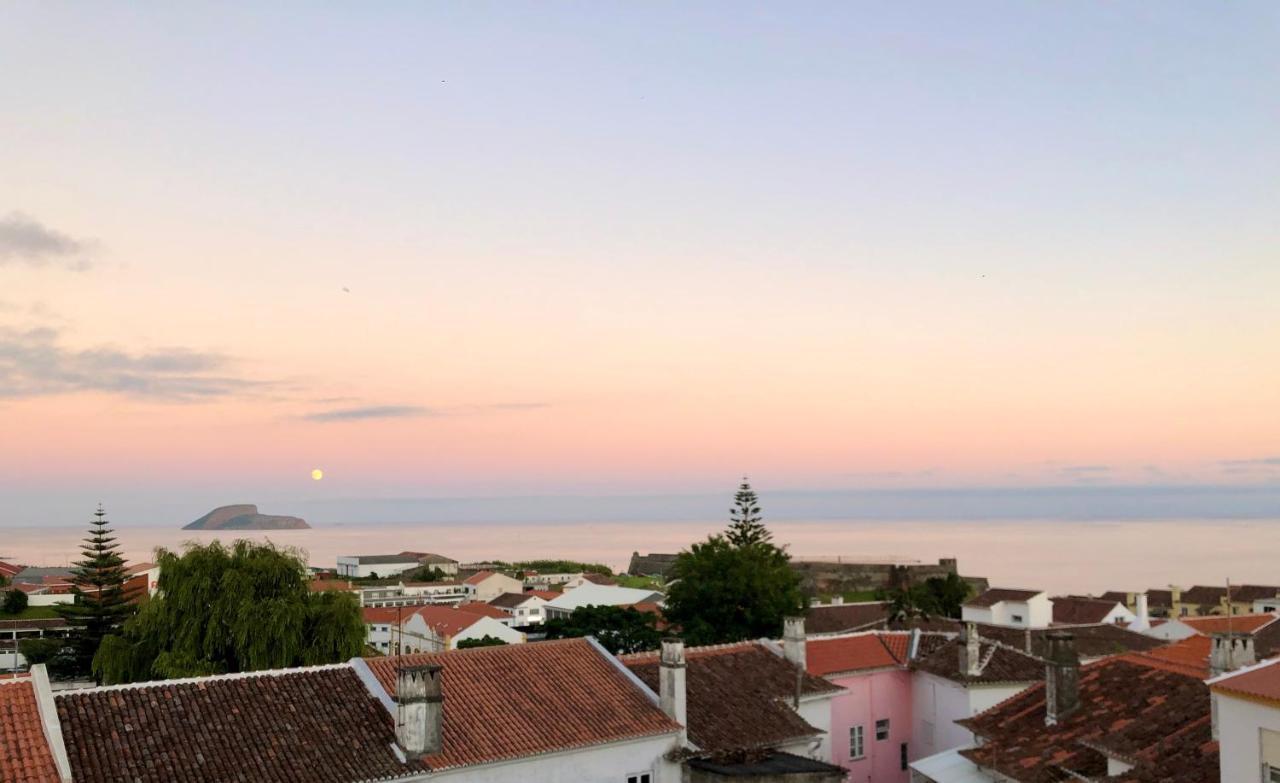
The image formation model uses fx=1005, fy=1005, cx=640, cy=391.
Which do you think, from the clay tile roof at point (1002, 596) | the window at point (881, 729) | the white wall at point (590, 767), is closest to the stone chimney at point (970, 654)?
the window at point (881, 729)

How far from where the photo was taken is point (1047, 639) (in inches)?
787

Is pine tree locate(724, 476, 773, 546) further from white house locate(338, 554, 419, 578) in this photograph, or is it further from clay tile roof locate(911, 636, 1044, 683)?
white house locate(338, 554, 419, 578)

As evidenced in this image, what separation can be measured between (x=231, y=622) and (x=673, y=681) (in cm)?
1487

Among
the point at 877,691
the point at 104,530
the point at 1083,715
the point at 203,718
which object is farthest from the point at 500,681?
the point at 104,530

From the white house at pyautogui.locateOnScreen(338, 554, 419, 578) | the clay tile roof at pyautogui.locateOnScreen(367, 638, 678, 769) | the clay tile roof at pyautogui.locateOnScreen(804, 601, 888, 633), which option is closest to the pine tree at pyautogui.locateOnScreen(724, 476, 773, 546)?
the clay tile roof at pyautogui.locateOnScreen(804, 601, 888, 633)

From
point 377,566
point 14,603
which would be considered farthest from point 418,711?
point 377,566

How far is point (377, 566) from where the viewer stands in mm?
122250

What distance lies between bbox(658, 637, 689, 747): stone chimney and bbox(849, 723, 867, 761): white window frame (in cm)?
987

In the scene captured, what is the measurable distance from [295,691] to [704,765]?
22.9 feet

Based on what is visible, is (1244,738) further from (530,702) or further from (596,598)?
(596,598)

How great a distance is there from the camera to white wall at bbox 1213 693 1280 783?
12234 millimetres

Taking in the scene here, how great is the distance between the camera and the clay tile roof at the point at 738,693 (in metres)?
19.2

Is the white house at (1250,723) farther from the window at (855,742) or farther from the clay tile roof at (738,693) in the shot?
the window at (855,742)

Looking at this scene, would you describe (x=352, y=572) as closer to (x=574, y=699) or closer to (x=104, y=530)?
(x=104, y=530)
